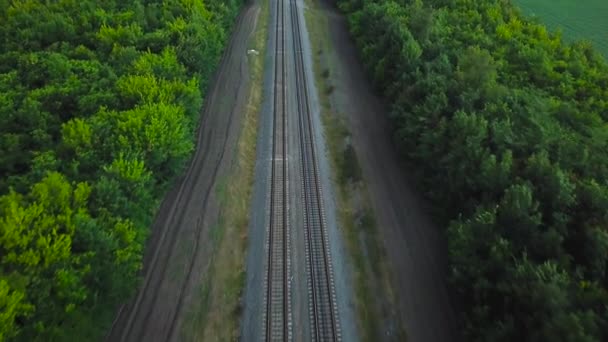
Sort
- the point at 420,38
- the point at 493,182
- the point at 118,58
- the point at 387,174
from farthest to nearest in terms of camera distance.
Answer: the point at 420,38 < the point at 387,174 < the point at 118,58 < the point at 493,182

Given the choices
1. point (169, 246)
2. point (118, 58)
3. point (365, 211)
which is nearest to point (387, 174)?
point (365, 211)

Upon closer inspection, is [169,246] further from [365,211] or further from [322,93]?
[322,93]

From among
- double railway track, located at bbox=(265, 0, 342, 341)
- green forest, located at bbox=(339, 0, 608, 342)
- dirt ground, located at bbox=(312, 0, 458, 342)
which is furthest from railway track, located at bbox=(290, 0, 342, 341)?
green forest, located at bbox=(339, 0, 608, 342)

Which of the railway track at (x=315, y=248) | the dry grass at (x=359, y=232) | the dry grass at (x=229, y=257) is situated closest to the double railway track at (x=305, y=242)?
the railway track at (x=315, y=248)

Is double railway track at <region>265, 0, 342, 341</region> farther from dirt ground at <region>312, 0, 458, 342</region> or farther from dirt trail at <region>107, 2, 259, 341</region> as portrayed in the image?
dirt trail at <region>107, 2, 259, 341</region>

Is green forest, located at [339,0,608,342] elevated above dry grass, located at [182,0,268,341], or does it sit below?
above

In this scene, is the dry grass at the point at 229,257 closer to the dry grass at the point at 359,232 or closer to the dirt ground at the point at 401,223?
the dry grass at the point at 359,232
